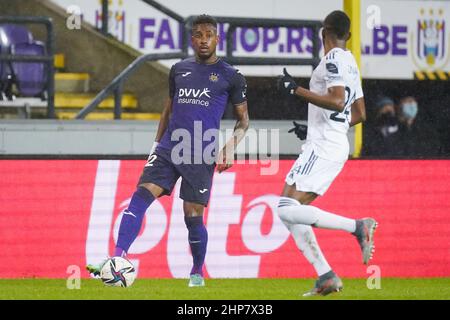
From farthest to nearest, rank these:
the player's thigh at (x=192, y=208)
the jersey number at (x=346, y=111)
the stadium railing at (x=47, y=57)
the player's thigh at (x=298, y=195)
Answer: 1. the stadium railing at (x=47, y=57)
2. the player's thigh at (x=192, y=208)
3. the jersey number at (x=346, y=111)
4. the player's thigh at (x=298, y=195)

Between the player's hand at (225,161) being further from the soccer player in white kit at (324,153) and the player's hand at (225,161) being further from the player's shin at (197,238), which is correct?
the soccer player in white kit at (324,153)

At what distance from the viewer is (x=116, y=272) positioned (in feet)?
34.3

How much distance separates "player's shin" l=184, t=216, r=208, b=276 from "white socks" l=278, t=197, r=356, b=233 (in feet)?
3.81

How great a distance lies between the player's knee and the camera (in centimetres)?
1027

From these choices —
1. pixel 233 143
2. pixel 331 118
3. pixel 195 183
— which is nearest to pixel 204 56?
pixel 233 143

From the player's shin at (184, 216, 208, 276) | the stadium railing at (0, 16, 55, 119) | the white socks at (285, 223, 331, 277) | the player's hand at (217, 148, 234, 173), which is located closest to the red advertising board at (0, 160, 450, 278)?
the stadium railing at (0, 16, 55, 119)

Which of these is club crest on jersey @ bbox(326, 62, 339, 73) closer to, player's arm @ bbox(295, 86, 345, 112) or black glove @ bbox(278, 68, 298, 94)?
player's arm @ bbox(295, 86, 345, 112)

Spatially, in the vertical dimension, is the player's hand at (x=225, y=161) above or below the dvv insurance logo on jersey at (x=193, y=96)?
below

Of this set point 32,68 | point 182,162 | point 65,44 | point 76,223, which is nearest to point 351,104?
point 182,162

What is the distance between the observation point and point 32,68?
14.9 m

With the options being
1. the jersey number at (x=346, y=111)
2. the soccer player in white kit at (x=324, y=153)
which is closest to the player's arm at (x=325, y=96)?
the soccer player in white kit at (x=324, y=153)

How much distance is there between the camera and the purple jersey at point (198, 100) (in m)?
11.1

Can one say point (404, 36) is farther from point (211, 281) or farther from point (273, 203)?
point (211, 281)

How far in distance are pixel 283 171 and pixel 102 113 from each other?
3091mm
